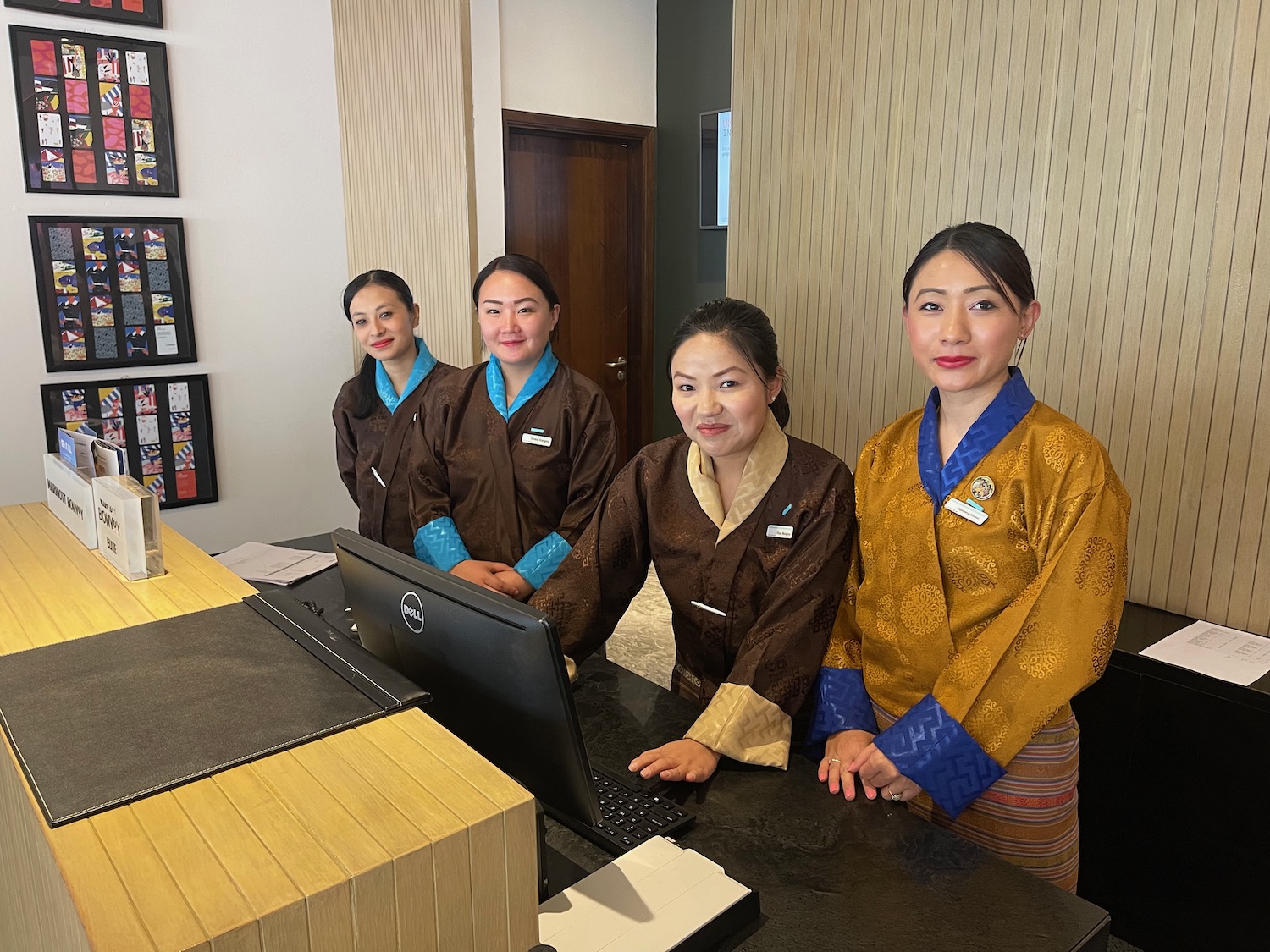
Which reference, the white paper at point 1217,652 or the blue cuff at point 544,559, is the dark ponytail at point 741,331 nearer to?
the blue cuff at point 544,559

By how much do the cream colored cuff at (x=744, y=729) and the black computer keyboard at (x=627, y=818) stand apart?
0.45 feet

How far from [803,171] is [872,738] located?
207cm

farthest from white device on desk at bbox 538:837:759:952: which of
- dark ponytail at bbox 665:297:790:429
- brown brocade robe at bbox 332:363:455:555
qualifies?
brown brocade robe at bbox 332:363:455:555

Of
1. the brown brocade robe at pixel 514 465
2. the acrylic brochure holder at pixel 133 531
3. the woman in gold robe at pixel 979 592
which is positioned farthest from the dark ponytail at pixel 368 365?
the woman in gold robe at pixel 979 592

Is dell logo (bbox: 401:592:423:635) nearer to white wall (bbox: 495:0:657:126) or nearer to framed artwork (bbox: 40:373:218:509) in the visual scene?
framed artwork (bbox: 40:373:218:509)

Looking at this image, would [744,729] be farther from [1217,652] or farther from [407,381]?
[407,381]

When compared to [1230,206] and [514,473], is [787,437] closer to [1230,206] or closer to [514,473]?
[514,473]

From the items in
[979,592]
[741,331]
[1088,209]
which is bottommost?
[979,592]

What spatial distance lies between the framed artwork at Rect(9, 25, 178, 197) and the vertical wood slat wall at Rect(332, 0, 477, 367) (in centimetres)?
67

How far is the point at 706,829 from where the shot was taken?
116 centimetres

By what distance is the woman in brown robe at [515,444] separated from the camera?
7.36 feet

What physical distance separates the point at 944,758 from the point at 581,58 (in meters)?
4.28

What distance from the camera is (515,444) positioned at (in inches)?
89.7

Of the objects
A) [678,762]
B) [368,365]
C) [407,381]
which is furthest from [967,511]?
[368,365]
